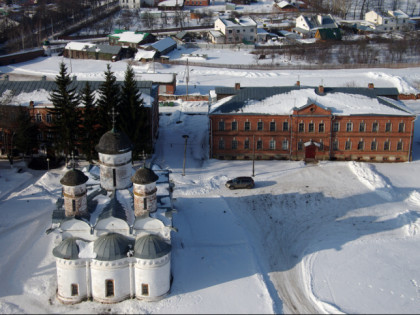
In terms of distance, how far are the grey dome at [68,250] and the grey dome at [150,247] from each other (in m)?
3.07

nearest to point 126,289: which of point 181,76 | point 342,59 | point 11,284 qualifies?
point 11,284

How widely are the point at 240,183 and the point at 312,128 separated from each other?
380 inches

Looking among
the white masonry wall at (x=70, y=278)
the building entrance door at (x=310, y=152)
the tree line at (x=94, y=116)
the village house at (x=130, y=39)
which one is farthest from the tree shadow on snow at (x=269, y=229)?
the village house at (x=130, y=39)

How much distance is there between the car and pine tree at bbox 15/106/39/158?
1766cm

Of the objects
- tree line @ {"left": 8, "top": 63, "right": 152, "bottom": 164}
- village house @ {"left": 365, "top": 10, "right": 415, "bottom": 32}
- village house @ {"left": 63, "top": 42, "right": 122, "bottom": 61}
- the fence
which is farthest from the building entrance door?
village house @ {"left": 365, "top": 10, "right": 415, "bottom": 32}

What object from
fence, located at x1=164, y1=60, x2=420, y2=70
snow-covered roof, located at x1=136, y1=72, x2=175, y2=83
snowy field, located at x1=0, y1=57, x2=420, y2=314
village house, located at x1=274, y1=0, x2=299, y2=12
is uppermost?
village house, located at x1=274, y1=0, x2=299, y2=12

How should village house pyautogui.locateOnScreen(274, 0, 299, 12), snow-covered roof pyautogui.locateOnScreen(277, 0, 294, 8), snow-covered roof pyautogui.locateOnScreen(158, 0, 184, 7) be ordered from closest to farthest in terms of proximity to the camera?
village house pyautogui.locateOnScreen(274, 0, 299, 12), snow-covered roof pyautogui.locateOnScreen(277, 0, 294, 8), snow-covered roof pyautogui.locateOnScreen(158, 0, 184, 7)

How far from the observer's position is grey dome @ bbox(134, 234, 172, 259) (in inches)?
1088

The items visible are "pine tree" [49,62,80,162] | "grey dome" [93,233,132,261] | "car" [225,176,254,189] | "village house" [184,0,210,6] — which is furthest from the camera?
"village house" [184,0,210,6]

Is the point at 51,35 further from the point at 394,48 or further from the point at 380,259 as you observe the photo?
the point at 380,259

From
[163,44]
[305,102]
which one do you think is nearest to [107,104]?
[305,102]

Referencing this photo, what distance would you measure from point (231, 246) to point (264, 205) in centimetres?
682

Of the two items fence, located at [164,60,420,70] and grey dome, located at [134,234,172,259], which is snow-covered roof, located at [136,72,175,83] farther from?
grey dome, located at [134,234,172,259]

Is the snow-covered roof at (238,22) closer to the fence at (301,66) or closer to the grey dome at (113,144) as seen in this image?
the fence at (301,66)
